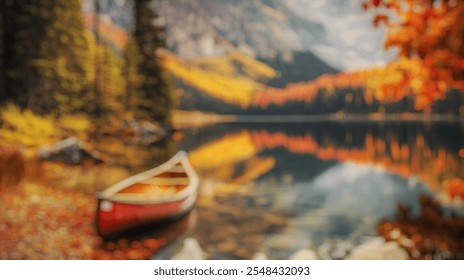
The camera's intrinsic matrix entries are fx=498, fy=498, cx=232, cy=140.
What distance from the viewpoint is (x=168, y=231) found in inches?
140

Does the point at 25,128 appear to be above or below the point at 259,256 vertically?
above

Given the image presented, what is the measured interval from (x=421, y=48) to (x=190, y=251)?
2.10 m

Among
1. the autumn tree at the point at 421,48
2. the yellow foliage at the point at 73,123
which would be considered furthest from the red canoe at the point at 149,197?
the autumn tree at the point at 421,48

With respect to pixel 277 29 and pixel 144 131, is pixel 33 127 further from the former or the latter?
pixel 277 29

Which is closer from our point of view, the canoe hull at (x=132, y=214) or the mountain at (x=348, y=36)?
the canoe hull at (x=132, y=214)

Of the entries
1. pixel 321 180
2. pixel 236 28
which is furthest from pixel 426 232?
pixel 236 28

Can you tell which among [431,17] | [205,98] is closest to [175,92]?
[205,98]

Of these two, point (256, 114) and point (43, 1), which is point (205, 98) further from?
point (43, 1)

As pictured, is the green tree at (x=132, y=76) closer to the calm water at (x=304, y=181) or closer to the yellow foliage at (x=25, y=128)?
the calm water at (x=304, y=181)

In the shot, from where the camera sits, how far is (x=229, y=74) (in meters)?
3.98

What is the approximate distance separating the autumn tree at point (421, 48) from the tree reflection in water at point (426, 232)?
2.62ft

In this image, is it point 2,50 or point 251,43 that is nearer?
point 2,50

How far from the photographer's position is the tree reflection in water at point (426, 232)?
3568 millimetres

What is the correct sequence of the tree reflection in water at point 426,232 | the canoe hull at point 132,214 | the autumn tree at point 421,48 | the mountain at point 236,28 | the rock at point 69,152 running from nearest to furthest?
the autumn tree at point 421,48 → the canoe hull at point 132,214 → the tree reflection in water at point 426,232 → the rock at point 69,152 → the mountain at point 236,28
